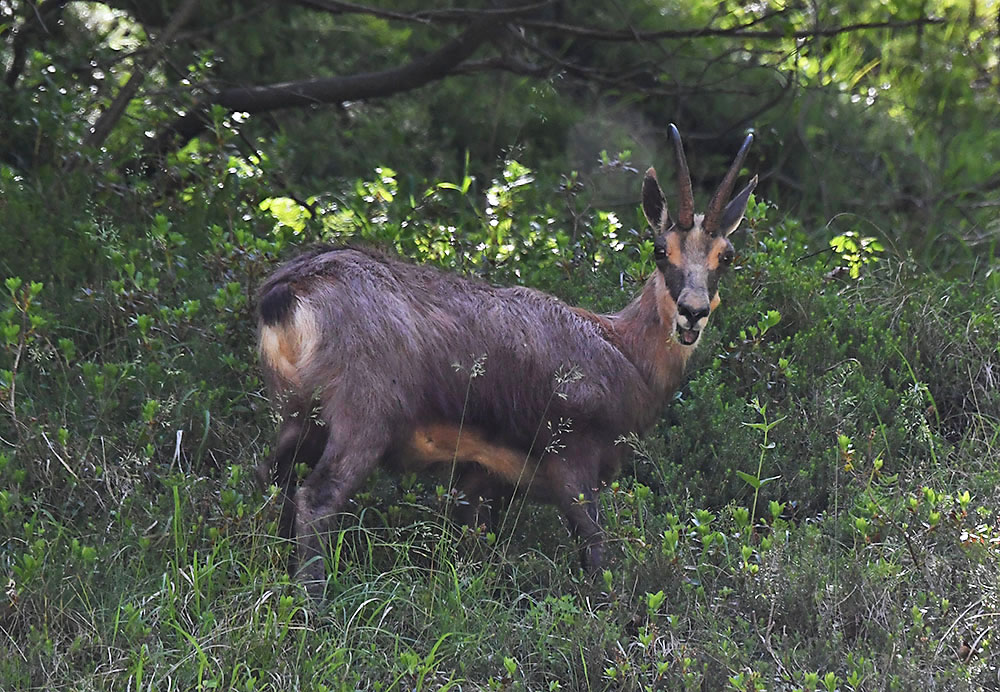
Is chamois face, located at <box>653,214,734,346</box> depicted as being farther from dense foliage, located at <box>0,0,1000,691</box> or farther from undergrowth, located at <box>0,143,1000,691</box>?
dense foliage, located at <box>0,0,1000,691</box>

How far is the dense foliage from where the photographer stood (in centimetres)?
470

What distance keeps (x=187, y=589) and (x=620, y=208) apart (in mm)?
5242

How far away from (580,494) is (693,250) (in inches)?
46.7

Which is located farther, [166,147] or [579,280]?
[166,147]

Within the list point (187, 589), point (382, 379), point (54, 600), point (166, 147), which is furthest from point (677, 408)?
point (166, 147)

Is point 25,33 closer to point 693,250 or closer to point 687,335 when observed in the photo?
point 693,250

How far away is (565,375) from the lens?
5641mm

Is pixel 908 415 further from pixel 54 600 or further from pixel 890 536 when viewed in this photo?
pixel 54 600

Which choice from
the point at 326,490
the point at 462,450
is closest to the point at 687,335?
the point at 462,450

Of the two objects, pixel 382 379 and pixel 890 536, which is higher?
pixel 382 379

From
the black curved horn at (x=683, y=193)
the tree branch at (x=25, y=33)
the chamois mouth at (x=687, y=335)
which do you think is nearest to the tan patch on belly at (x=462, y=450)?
the chamois mouth at (x=687, y=335)

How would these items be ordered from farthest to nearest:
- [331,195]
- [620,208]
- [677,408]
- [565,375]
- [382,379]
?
1. [620,208]
2. [331,195]
3. [677,408]
4. [565,375]
5. [382,379]

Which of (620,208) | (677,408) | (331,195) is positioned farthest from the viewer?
(620,208)

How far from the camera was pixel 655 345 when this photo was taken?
598 centimetres
